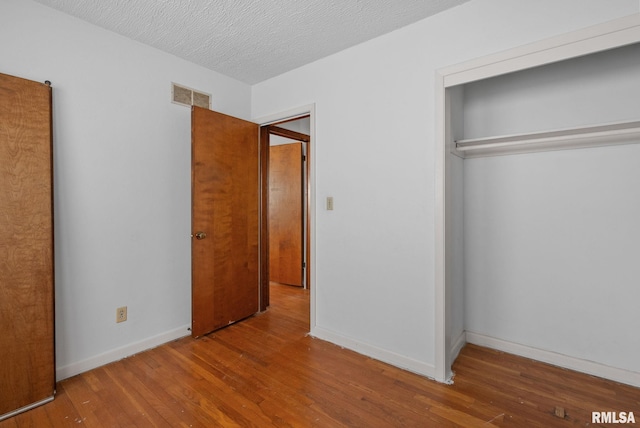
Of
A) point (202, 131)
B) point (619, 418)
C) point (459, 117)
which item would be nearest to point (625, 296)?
point (619, 418)

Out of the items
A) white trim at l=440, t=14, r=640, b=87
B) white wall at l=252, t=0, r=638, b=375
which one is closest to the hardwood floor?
white wall at l=252, t=0, r=638, b=375

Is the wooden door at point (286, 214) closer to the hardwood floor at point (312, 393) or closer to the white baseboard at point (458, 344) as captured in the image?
the hardwood floor at point (312, 393)

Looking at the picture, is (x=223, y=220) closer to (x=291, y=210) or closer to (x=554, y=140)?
(x=291, y=210)

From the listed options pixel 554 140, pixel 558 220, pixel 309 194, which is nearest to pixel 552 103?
pixel 554 140

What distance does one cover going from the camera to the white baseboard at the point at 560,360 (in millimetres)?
1973

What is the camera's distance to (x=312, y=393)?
1930 millimetres

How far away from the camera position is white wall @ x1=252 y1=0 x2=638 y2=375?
6.37ft

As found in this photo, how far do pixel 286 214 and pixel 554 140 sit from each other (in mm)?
3274

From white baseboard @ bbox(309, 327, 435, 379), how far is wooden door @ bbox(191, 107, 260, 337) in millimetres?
870

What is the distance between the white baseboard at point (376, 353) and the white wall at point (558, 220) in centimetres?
77

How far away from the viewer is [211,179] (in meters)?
2.74

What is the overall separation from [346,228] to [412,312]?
82 cm

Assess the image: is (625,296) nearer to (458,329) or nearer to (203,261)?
(458,329)

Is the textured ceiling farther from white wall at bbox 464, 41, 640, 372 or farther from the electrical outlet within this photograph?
the electrical outlet
